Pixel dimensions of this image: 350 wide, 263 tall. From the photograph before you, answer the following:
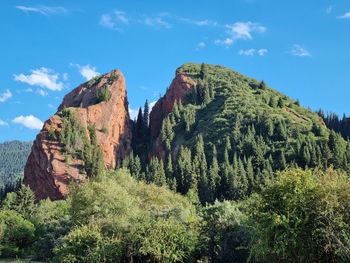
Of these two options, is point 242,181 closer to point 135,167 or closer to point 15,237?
point 135,167

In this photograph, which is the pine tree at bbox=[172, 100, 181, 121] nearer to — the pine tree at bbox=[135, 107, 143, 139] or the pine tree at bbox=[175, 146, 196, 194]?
the pine tree at bbox=[135, 107, 143, 139]

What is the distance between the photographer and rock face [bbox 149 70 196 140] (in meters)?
177

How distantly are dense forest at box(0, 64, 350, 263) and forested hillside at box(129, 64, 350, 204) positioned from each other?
457 mm

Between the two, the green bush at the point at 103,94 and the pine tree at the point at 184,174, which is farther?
the green bush at the point at 103,94

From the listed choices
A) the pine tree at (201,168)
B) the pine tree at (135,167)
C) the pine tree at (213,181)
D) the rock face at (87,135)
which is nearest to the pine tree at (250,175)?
the pine tree at (213,181)

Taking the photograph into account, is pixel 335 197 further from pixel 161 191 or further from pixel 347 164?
pixel 347 164

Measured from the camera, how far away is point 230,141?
457 ft

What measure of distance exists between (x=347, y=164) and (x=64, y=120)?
277ft

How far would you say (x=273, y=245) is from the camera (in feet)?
100

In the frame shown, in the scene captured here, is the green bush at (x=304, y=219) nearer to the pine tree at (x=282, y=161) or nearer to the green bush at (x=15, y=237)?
the green bush at (x=15, y=237)

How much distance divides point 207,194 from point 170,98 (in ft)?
247

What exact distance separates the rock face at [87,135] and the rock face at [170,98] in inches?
465

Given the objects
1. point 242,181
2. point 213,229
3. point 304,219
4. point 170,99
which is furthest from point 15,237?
point 170,99

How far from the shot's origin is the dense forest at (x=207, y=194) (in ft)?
100.0
